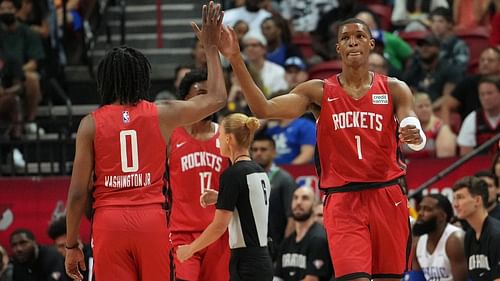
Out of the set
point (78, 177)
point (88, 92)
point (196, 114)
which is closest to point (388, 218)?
point (196, 114)

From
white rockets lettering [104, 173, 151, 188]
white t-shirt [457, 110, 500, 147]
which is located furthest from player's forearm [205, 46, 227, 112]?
white t-shirt [457, 110, 500, 147]

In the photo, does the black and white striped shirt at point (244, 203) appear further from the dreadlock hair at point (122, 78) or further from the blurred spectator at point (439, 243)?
the blurred spectator at point (439, 243)

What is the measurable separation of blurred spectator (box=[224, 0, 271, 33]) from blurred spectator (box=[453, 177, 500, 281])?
20.0ft

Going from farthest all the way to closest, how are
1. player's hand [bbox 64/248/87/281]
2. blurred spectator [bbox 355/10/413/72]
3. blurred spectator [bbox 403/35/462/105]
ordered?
blurred spectator [bbox 355/10/413/72]
blurred spectator [bbox 403/35/462/105]
player's hand [bbox 64/248/87/281]

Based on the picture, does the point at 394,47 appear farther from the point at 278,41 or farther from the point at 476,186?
the point at 476,186

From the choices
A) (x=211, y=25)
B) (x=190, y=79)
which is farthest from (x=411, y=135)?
(x=190, y=79)

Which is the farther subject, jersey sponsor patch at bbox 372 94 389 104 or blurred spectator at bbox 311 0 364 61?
blurred spectator at bbox 311 0 364 61

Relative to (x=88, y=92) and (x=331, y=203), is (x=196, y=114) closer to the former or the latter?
(x=331, y=203)

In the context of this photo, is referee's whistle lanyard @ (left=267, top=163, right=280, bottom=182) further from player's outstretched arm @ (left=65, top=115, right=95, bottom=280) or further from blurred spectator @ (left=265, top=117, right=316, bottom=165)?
player's outstretched arm @ (left=65, top=115, right=95, bottom=280)

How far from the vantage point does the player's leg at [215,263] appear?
959 cm

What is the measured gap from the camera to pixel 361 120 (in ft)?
27.5

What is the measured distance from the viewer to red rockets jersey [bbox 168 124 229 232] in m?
9.70

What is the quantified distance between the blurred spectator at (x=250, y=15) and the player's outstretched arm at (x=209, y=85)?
8680 mm

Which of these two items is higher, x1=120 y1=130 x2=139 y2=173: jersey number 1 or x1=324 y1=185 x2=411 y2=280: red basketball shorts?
x1=120 y1=130 x2=139 y2=173: jersey number 1
